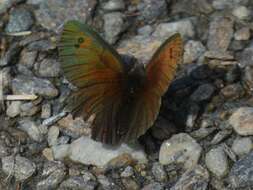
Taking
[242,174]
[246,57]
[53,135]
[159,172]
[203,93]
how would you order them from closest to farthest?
[242,174] < [159,172] < [53,135] < [203,93] < [246,57]

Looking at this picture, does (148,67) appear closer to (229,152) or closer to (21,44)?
(229,152)

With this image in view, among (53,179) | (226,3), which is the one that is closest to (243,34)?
(226,3)

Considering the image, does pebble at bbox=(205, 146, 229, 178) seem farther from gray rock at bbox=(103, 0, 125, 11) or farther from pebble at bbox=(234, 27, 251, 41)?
gray rock at bbox=(103, 0, 125, 11)

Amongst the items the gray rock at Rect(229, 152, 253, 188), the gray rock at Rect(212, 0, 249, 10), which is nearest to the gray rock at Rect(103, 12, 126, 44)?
the gray rock at Rect(212, 0, 249, 10)

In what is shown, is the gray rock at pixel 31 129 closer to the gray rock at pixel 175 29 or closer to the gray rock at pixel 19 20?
the gray rock at pixel 19 20

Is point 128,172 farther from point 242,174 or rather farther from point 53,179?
point 242,174

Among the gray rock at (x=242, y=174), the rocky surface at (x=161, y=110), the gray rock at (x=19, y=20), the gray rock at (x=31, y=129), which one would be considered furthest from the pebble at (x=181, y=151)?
the gray rock at (x=19, y=20)
